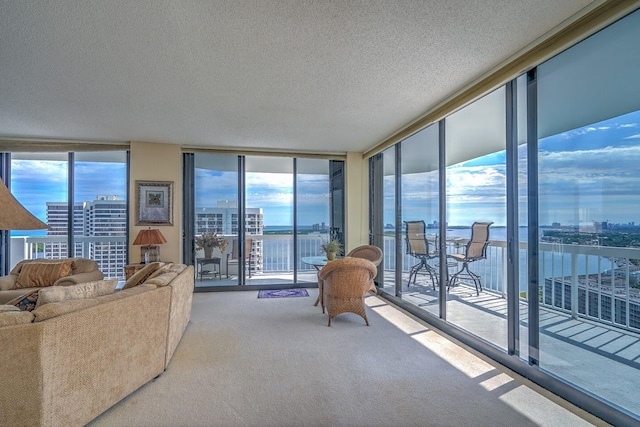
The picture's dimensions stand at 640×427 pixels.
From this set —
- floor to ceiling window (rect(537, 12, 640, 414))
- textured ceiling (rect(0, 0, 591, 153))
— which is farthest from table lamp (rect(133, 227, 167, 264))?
floor to ceiling window (rect(537, 12, 640, 414))

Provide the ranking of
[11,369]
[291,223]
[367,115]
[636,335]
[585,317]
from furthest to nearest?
1. [291,223]
2. [367,115]
3. [585,317]
4. [636,335]
5. [11,369]

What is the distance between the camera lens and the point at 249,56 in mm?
2465

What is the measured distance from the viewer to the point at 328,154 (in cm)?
599

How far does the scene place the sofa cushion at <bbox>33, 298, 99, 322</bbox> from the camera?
170cm

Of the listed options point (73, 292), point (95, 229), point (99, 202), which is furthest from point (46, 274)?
point (73, 292)

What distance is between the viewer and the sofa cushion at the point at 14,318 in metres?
1.60

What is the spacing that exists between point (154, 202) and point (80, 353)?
381 centimetres

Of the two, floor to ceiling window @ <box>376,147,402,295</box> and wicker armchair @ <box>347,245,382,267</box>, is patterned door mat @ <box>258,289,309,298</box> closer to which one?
wicker armchair @ <box>347,245,382,267</box>

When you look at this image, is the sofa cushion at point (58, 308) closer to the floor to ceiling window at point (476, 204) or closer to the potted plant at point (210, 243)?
the floor to ceiling window at point (476, 204)

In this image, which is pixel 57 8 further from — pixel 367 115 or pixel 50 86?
pixel 367 115

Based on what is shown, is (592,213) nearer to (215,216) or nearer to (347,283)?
(347,283)

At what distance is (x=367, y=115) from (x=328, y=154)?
216 cm

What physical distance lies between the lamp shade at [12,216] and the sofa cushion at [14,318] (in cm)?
58

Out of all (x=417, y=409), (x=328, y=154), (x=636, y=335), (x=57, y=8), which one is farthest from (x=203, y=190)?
(x=636, y=335)
